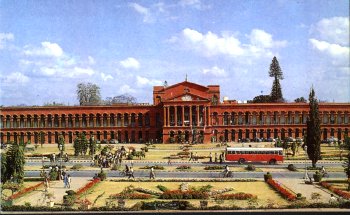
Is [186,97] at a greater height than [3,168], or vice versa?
[186,97]

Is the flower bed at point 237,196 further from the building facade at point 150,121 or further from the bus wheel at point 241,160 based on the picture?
the building facade at point 150,121

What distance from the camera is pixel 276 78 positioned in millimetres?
128125

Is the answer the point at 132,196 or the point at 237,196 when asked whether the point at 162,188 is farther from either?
the point at 237,196

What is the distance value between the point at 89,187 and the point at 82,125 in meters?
64.3

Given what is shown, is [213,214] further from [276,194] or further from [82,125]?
[82,125]

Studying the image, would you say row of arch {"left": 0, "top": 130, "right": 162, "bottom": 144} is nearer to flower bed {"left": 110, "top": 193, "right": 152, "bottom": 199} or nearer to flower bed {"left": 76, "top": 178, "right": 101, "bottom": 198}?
flower bed {"left": 76, "top": 178, "right": 101, "bottom": 198}

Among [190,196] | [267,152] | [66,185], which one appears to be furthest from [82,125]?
[190,196]

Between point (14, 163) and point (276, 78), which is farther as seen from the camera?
point (276, 78)

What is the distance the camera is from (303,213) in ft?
95.5

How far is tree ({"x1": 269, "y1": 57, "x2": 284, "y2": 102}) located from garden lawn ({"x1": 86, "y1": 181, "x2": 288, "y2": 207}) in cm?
8846

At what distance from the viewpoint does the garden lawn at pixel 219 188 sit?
33316mm

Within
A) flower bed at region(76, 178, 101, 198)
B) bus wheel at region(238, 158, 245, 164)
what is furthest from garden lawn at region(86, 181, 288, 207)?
bus wheel at region(238, 158, 245, 164)

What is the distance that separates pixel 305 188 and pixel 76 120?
71.2 meters

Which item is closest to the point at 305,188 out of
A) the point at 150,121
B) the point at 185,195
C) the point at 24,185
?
the point at 185,195
